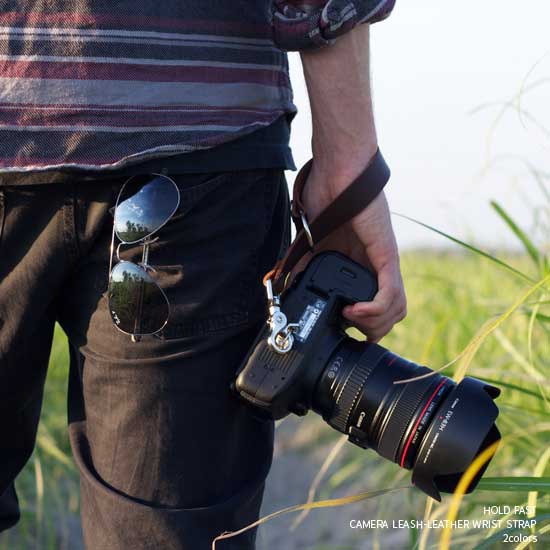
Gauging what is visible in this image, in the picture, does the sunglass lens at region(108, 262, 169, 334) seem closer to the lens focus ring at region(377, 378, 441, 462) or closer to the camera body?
the camera body

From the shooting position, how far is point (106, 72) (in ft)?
3.66


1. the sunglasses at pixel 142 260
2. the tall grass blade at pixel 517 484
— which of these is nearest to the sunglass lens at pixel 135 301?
the sunglasses at pixel 142 260

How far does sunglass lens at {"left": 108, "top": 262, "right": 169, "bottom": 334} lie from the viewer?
3.72 feet

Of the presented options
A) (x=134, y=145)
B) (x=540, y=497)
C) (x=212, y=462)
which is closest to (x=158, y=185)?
(x=134, y=145)

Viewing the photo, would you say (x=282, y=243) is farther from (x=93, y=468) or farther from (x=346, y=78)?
(x=93, y=468)

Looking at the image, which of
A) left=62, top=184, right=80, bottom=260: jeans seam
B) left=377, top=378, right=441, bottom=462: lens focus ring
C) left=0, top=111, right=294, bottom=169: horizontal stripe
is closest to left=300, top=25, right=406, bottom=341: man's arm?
left=377, top=378, right=441, bottom=462: lens focus ring

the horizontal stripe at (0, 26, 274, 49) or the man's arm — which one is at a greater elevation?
the horizontal stripe at (0, 26, 274, 49)

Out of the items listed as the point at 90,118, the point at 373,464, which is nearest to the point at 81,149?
the point at 90,118

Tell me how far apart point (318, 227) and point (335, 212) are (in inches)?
1.4

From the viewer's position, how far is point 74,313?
3.98ft

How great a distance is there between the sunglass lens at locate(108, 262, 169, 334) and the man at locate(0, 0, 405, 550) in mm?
19

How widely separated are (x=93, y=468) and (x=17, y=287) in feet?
0.91

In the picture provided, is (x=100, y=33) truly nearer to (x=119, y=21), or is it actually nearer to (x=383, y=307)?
(x=119, y=21)

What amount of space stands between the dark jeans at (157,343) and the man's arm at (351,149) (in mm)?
74
